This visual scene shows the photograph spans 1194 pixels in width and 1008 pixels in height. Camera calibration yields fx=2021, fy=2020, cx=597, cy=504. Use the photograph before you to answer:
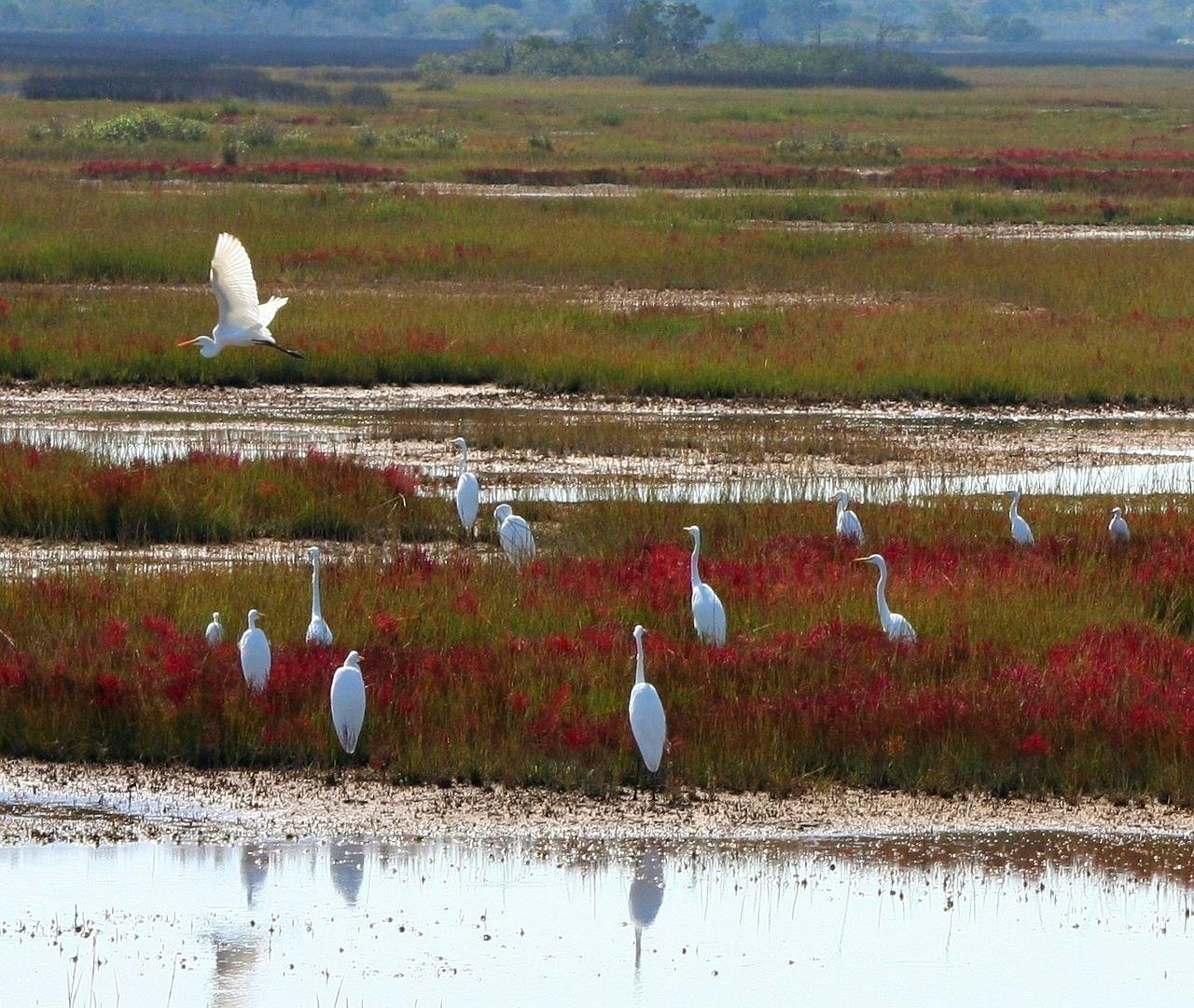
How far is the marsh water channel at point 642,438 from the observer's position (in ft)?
47.9

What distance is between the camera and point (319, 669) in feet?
28.3

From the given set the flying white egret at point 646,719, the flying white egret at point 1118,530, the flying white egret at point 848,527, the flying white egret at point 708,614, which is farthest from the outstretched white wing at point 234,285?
the flying white egret at point 646,719

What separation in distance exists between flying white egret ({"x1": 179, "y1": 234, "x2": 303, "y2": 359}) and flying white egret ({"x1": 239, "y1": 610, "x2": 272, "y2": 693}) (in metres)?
6.38

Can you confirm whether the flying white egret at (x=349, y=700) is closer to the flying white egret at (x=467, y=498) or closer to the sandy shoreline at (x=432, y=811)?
the sandy shoreline at (x=432, y=811)

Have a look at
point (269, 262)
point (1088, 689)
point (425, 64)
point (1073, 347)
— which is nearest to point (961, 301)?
point (1073, 347)

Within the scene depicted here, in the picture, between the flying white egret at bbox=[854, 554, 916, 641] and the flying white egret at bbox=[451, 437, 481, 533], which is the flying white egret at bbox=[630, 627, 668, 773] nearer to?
the flying white egret at bbox=[854, 554, 916, 641]

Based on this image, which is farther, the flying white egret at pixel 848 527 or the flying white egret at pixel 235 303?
the flying white egret at pixel 235 303

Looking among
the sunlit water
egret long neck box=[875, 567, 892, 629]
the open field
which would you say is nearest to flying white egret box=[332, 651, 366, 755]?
the sunlit water

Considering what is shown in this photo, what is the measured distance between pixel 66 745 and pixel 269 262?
57.4 ft

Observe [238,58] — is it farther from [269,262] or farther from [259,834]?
[259,834]

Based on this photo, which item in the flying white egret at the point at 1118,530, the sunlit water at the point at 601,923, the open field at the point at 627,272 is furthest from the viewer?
the open field at the point at 627,272

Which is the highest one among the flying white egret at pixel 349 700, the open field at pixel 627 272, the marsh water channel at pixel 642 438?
the open field at pixel 627 272

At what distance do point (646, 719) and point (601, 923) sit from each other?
3.51ft

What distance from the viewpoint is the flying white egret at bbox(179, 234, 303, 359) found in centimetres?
1476
